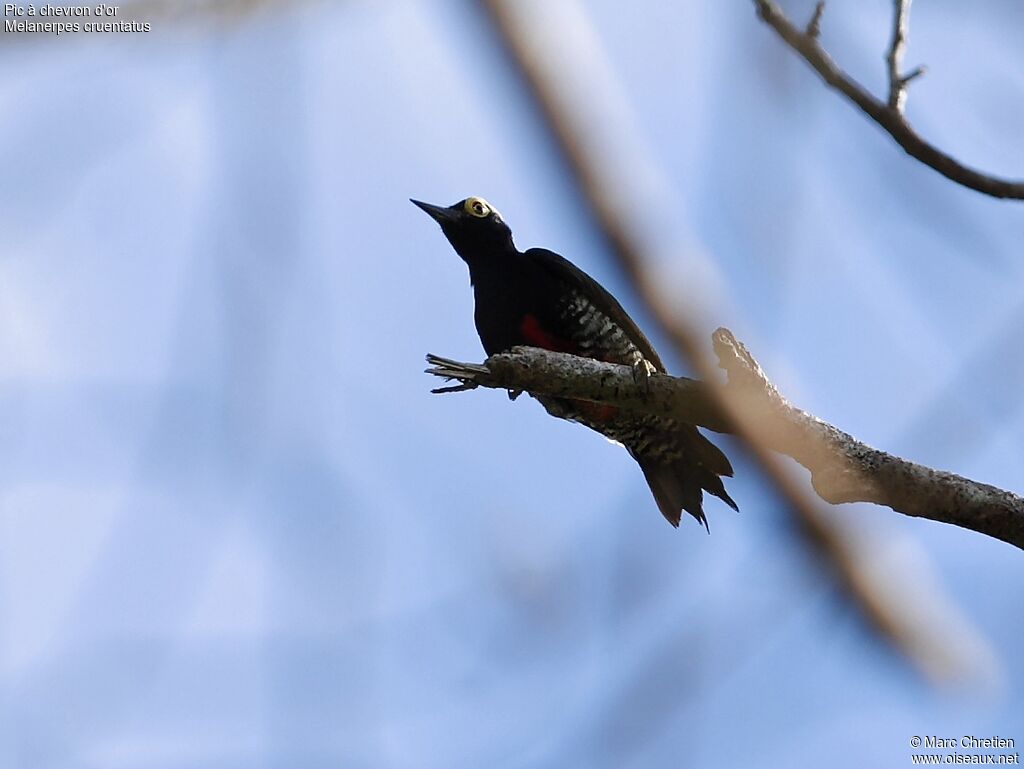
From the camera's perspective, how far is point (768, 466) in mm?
1981

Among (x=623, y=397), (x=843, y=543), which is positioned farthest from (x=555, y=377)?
(x=843, y=543)

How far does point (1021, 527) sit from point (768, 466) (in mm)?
1765

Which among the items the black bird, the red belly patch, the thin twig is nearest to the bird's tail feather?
the black bird

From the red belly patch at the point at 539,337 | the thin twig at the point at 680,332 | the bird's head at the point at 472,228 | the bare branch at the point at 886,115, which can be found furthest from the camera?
the bird's head at the point at 472,228

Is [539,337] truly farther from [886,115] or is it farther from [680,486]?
Result: [886,115]

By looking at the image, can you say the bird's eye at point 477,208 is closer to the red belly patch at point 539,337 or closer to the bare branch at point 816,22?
the red belly patch at point 539,337

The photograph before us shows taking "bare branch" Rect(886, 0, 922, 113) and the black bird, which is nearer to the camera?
"bare branch" Rect(886, 0, 922, 113)

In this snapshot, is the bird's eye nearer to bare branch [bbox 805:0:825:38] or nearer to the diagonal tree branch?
the diagonal tree branch

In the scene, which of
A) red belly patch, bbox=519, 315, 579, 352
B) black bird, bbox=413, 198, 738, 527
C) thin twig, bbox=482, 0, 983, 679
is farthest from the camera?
red belly patch, bbox=519, 315, 579, 352

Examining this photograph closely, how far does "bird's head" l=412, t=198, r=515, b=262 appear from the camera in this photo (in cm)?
675

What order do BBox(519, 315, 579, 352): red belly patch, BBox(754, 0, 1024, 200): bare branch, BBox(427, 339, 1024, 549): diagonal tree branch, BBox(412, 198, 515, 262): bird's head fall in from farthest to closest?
BBox(412, 198, 515, 262): bird's head → BBox(519, 315, 579, 352): red belly patch → BBox(427, 339, 1024, 549): diagonal tree branch → BBox(754, 0, 1024, 200): bare branch

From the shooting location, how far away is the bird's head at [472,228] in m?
6.75

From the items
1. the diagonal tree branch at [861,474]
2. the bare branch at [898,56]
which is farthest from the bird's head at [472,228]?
the bare branch at [898,56]

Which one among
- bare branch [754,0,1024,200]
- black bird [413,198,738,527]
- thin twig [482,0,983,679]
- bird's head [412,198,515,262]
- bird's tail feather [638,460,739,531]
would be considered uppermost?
bird's head [412,198,515,262]
